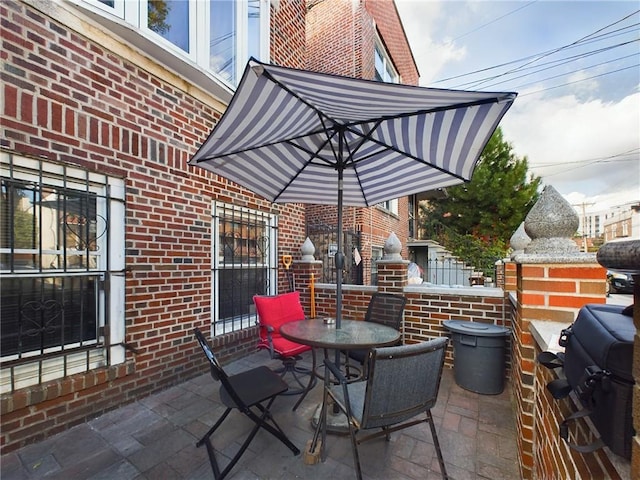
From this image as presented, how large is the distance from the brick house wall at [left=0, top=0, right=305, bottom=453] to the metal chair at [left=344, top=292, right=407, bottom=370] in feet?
5.97

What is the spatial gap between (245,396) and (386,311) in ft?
6.38

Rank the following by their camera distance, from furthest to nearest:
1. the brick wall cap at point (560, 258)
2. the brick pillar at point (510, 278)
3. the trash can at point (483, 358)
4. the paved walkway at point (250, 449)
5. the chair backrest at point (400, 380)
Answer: the brick pillar at point (510, 278) < the trash can at point (483, 358) < the paved walkway at point (250, 449) < the brick wall cap at point (560, 258) < the chair backrest at point (400, 380)

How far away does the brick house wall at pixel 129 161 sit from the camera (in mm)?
2109

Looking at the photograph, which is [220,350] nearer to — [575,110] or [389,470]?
[389,470]

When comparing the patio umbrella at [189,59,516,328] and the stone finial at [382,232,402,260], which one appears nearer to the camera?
the patio umbrella at [189,59,516,328]

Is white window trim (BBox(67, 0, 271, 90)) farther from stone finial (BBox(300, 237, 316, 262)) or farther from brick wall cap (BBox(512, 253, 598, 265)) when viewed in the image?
brick wall cap (BBox(512, 253, 598, 265))

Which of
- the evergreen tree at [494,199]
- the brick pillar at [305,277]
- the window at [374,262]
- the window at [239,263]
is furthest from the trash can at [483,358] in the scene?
the evergreen tree at [494,199]

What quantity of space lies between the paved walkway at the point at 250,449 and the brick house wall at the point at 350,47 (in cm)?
442

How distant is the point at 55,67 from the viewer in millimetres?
2266

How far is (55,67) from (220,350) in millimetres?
3302

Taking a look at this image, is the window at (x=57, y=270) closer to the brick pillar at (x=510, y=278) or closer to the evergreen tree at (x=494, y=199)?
the brick pillar at (x=510, y=278)

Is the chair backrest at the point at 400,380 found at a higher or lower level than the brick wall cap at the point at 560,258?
Answer: lower

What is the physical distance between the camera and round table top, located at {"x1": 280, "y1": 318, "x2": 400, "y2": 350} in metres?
2.03

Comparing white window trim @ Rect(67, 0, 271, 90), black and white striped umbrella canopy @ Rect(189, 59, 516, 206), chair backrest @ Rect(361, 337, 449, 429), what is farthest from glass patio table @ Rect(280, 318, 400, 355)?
white window trim @ Rect(67, 0, 271, 90)
